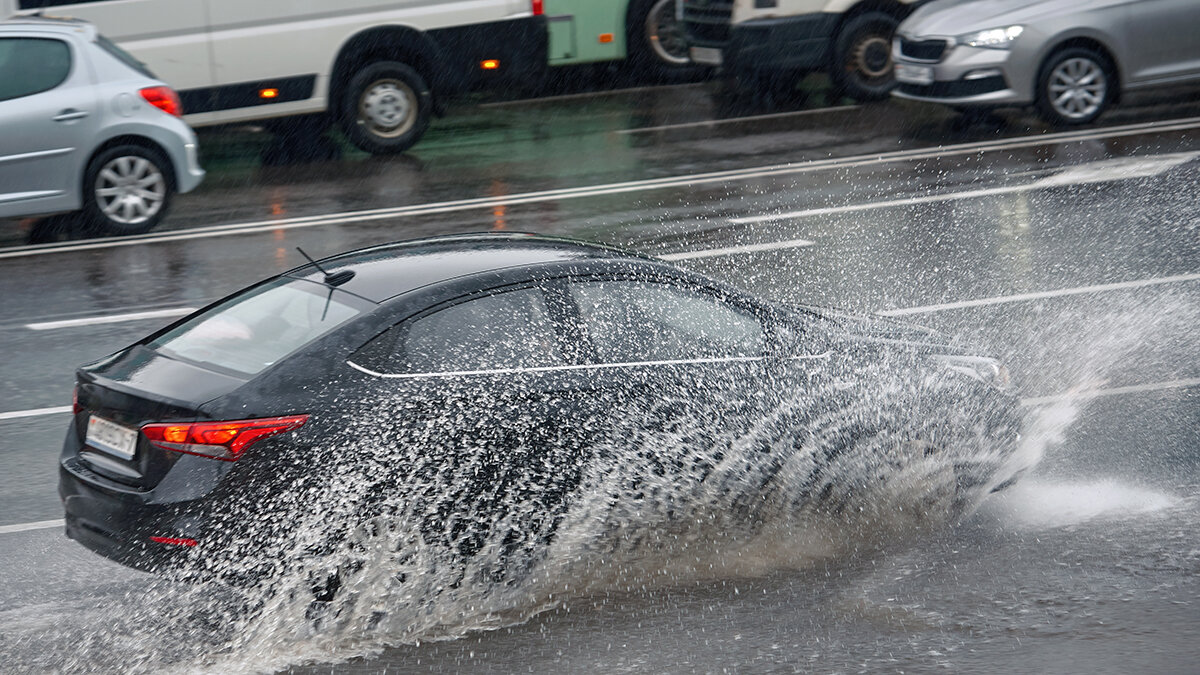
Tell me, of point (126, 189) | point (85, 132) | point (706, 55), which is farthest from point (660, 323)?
point (706, 55)

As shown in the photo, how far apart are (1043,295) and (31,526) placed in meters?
6.23

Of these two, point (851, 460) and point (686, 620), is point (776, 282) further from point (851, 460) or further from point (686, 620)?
point (686, 620)

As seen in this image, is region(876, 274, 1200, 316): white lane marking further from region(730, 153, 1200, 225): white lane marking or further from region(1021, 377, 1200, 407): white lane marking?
region(730, 153, 1200, 225): white lane marking

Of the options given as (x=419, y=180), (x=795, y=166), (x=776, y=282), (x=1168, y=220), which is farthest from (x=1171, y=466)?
(x=419, y=180)

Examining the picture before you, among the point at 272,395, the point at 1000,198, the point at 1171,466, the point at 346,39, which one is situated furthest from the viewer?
the point at 346,39

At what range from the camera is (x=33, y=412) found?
7852 millimetres

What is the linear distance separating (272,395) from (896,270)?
20.1ft

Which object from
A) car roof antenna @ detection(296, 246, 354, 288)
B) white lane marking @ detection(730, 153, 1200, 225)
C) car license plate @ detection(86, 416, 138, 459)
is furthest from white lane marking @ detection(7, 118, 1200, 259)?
car license plate @ detection(86, 416, 138, 459)

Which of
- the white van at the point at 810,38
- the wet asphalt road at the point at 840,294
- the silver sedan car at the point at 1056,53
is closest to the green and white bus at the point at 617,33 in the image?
the wet asphalt road at the point at 840,294

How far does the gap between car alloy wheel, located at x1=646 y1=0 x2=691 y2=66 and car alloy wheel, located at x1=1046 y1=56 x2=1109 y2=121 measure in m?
4.67

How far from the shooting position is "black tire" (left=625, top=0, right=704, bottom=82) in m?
17.8

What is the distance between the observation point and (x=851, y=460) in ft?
19.3

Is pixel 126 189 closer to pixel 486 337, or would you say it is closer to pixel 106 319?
pixel 106 319

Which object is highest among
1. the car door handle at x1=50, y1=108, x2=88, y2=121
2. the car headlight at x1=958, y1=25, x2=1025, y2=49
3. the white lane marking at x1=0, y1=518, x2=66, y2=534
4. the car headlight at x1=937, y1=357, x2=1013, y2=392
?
the car headlight at x1=958, y1=25, x2=1025, y2=49
